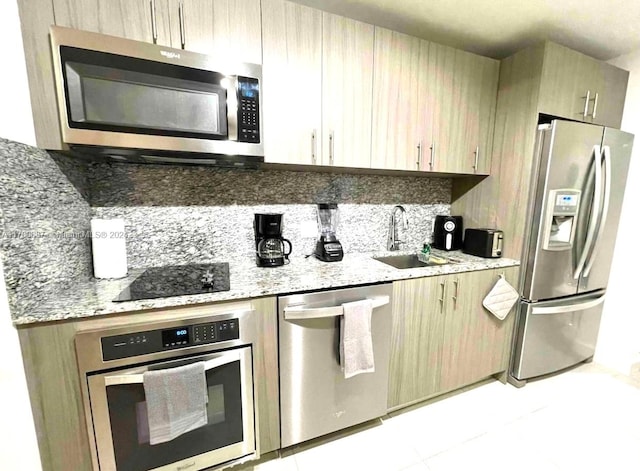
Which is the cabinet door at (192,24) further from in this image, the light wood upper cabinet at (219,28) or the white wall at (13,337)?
the white wall at (13,337)

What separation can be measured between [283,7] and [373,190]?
124 centimetres

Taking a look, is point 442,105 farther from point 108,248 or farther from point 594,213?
point 108,248

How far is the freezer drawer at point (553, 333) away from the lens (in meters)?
1.83

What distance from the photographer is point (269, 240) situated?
5.28ft

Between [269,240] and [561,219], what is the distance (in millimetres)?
1996

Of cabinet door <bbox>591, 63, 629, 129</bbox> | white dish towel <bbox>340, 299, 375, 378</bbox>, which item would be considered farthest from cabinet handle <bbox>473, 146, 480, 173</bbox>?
white dish towel <bbox>340, 299, 375, 378</bbox>

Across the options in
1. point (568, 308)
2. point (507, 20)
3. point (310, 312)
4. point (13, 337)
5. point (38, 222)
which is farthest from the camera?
point (568, 308)

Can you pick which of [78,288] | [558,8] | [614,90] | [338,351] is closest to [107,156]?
[78,288]

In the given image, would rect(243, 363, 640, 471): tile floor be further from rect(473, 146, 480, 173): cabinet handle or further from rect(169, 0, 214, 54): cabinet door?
rect(169, 0, 214, 54): cabinet door

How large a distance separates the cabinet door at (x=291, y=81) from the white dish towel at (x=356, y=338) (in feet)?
2.76

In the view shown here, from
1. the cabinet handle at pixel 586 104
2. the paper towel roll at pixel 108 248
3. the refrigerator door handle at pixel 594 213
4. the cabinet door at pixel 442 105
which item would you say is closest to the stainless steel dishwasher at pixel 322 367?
the paper towel roll at pixel 108 248

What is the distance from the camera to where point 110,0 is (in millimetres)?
1061

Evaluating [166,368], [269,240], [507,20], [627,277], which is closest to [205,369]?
[166,368]

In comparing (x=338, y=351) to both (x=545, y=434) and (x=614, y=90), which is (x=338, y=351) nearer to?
(x=545, y=434)
